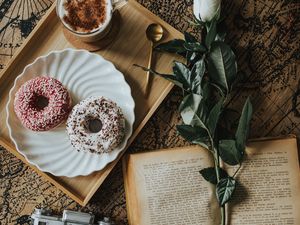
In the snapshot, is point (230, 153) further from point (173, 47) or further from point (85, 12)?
point (85, 12)

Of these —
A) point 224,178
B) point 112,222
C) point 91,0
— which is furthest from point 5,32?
point 224,178

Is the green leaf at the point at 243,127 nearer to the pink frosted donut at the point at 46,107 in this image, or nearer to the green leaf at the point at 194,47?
the green leaf at the point at 194,47

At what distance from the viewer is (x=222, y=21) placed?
1317mm

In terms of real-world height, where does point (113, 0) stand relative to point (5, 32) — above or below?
above

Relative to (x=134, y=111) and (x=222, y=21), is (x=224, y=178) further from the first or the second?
(x=222, y=21)

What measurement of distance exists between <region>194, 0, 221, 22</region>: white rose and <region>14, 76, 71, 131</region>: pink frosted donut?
1.36 ft

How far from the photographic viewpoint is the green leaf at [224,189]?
4.00 feet

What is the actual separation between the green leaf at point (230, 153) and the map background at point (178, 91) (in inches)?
4.7

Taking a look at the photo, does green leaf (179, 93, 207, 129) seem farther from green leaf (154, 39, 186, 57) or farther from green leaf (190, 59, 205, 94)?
green leaf (154, 39, 186, 57)

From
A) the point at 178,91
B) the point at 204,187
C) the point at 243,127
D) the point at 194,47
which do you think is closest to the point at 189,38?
the point at 194,47

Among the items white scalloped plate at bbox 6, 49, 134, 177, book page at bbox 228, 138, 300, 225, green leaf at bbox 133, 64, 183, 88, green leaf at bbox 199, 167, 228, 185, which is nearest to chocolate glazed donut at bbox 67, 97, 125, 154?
white scalloped plate at bbox 6, 49, 134, 177

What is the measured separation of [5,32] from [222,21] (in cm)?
60

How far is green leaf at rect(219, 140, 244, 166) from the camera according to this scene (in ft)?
3.95

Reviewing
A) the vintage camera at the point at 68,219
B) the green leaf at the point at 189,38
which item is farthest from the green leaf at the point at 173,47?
the vintage camera at the point at 68,219
